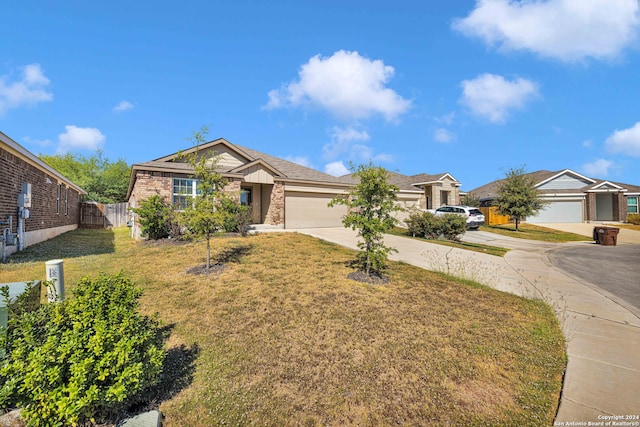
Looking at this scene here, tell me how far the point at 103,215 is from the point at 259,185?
598 inches

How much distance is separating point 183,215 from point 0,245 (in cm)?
649

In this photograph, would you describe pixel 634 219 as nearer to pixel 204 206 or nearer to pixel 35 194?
pixel 204 206

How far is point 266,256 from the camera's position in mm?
9055

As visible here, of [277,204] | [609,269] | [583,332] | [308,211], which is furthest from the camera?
[308,211]

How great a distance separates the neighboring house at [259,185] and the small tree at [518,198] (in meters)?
13.0

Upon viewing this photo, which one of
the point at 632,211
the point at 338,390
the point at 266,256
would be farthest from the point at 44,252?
the point at 632,211

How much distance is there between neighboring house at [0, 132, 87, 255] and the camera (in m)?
9.37

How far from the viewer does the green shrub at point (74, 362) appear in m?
2.15

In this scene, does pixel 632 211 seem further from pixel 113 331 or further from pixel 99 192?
pixel 99 192

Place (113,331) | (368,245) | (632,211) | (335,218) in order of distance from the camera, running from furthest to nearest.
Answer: (632,211)
(335,218)
(368,245)
(113,331)

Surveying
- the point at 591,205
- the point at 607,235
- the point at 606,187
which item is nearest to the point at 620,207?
the point at 606,187

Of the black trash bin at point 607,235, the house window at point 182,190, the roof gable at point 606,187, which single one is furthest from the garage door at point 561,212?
the house window at point 182,190

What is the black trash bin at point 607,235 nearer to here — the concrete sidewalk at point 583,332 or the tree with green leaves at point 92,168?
the concrete sidewalk at point 583,332

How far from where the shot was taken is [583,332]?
15.0 ft
